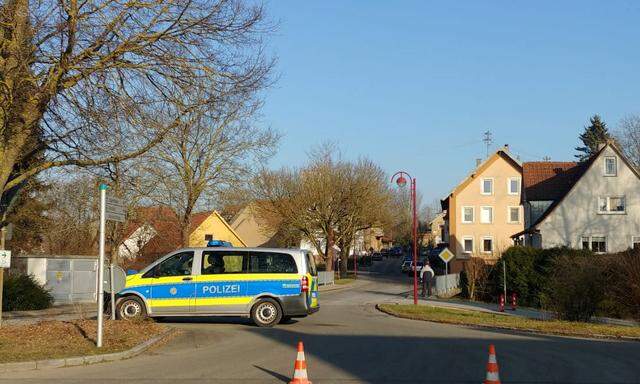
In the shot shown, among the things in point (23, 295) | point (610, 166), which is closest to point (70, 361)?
point (23, 295)

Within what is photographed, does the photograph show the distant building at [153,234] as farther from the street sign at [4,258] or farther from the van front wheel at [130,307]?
the street sign at [4,258]

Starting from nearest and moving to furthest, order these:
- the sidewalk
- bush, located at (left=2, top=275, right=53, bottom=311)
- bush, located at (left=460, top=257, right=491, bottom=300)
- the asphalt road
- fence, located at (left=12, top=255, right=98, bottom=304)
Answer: the asphalt road < the sidewalk < bush, located at (left=2, top=275, right=53, bottom=311) < fence, located at (left=12, top=255, right=98, bottom=304) < bush, located at (left=460, top=257, right=491, bottom=300)

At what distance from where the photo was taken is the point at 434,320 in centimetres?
2139

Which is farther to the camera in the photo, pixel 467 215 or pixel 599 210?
pixel 467 215

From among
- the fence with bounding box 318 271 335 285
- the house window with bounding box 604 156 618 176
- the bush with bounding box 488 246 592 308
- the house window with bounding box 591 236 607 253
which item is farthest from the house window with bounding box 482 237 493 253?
the bush with bounding box 488 246 592 308

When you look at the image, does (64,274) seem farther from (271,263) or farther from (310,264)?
(310,264)

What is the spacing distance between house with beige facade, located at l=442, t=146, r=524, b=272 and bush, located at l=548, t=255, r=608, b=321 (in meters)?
45.0

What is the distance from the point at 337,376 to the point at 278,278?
7.84 metres

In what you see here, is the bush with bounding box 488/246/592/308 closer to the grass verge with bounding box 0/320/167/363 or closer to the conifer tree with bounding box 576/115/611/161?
the grass verge with bounding box 0/320/167/363

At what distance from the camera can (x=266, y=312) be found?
17.8 meters

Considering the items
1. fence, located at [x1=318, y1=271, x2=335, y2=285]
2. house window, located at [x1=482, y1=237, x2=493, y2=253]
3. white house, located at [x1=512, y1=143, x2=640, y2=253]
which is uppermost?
white house, located at [x1=512, y1=143, x2=640, y2=253]

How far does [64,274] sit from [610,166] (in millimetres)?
35993

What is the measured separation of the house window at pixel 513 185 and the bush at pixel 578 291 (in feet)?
149

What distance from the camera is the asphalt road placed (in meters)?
10.0
